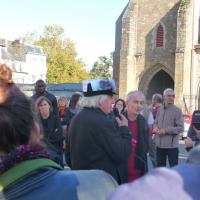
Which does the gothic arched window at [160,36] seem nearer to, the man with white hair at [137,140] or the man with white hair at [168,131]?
the man with white hair at [168,131]

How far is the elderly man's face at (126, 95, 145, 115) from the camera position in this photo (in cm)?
608

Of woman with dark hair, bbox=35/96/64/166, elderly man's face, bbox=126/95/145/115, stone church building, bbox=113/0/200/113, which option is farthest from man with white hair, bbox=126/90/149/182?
stone church building, bbox=113/0/200/113

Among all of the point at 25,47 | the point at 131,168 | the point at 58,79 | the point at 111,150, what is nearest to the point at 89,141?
the point at 111,150

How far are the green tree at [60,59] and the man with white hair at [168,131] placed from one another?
57.1 m

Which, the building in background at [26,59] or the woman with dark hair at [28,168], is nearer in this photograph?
the woman with dark hair at [28,168]

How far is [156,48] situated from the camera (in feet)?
132

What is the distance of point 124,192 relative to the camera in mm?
1385

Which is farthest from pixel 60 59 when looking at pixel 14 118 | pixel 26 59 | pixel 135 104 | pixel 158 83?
pixel 14 118

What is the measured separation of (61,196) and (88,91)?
2.95 m

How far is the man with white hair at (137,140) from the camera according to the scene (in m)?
5.64

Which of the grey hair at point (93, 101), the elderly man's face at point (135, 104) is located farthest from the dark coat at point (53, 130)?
the grey hair at point (93, 101)

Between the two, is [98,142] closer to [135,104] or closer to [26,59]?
[135,104]

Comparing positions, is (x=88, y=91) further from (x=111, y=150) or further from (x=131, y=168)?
(x=131, y=168)

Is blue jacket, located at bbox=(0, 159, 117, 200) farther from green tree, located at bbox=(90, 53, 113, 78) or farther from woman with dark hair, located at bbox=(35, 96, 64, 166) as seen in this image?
green tree, located at bbox=(90, 53, 113, 78)
